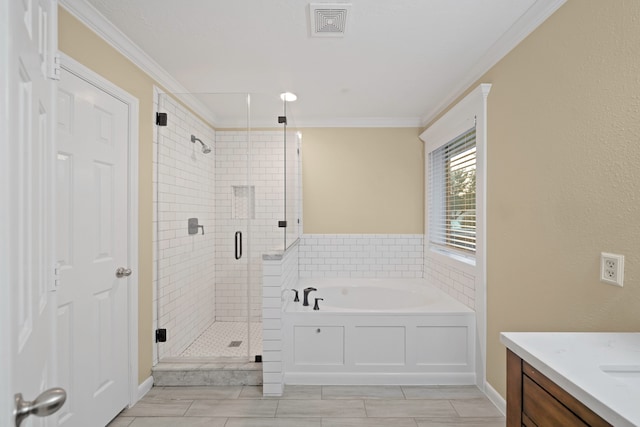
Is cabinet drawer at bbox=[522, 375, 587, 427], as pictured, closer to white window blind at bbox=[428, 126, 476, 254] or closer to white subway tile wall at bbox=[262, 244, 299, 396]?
white subway tile wall at bbox=[262, 244, 299, 396]

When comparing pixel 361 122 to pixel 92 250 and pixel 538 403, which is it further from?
Result: pixel 538 403

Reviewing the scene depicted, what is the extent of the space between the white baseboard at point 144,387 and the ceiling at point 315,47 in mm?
2200

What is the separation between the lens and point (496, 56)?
2340mm

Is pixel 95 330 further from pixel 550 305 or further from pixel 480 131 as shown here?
pixel 480 131

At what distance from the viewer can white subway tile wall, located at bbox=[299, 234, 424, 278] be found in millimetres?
4086

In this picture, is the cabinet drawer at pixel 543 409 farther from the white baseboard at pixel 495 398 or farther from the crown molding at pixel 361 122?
the crown molding at pixel 361 122

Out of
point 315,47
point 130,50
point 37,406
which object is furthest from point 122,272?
point 315,47

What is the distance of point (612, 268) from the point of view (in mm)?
1403

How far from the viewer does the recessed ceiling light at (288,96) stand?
3.17 meters

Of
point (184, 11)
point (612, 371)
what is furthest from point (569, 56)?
point (184, 11)

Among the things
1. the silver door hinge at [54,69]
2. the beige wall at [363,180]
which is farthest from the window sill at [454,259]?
the silver door hinge at [54,69]

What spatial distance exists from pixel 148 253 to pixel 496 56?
2.93 m

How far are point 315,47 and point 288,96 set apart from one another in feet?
3.27

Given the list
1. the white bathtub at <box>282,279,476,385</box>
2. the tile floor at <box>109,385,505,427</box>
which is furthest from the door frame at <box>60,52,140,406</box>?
the white bathtub at <box>282,279,476,385</box>
